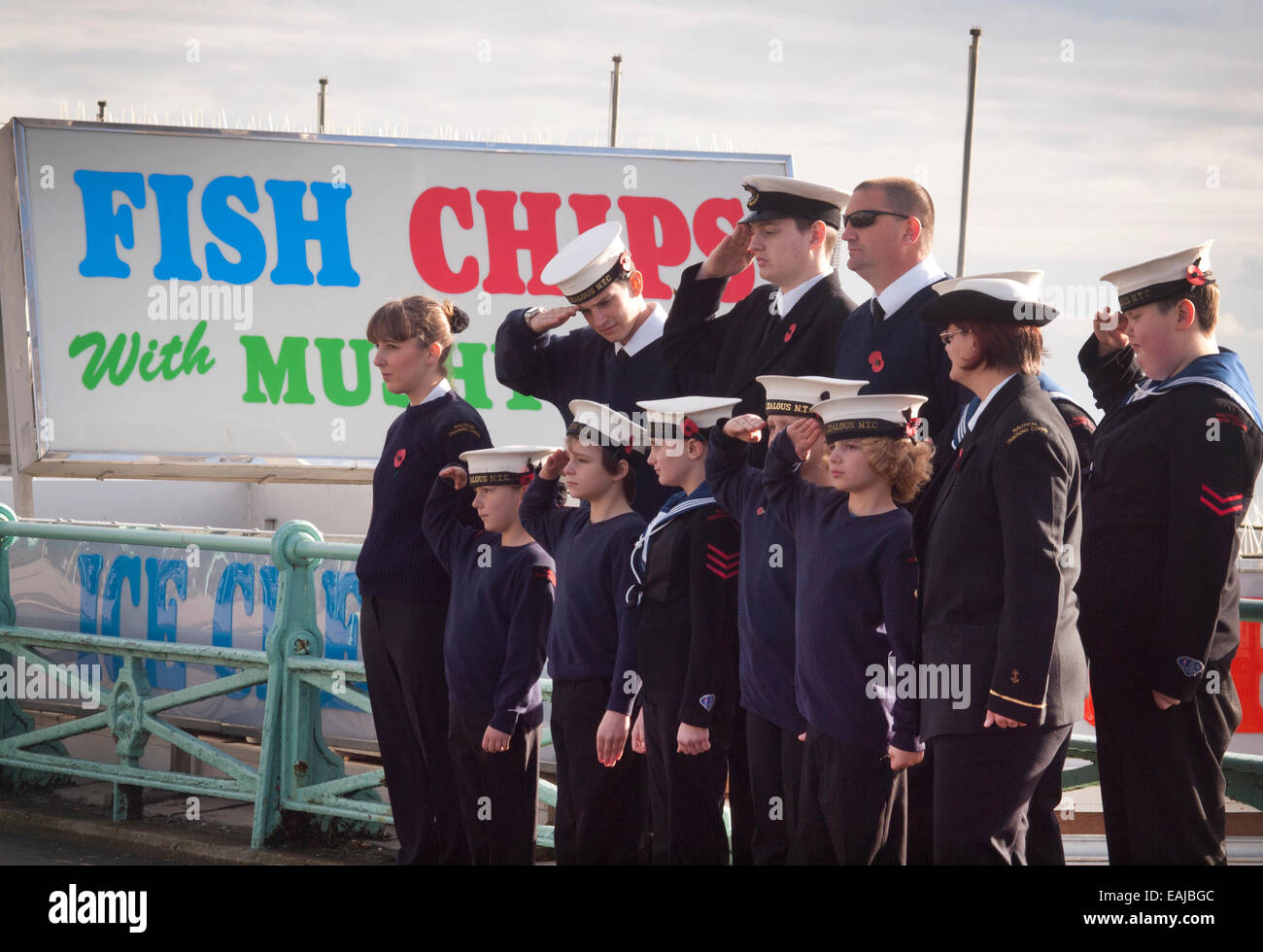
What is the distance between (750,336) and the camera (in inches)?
170

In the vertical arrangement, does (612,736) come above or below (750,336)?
below

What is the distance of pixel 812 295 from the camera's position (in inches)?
163

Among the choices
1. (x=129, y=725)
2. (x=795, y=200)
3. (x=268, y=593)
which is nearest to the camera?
(x=795, y=200)

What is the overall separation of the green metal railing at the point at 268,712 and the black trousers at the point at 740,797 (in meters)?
1.31

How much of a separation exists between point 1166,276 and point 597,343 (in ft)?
5.80

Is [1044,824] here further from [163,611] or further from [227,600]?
[163,611]

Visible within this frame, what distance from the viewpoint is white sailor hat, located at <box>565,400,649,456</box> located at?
4.21 meters

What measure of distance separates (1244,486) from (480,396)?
7255mm

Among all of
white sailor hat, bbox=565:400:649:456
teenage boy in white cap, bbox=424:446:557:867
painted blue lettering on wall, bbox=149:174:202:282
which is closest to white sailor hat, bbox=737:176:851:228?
white sailor hat, bbox=565:400:649:456

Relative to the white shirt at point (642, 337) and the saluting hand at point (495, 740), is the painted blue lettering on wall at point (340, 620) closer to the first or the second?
the saluting hand at point (495, 740)

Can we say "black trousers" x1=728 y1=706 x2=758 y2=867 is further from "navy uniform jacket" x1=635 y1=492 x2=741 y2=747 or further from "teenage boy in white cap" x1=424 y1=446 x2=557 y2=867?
"teenage boy in white cap" x1=424 y1=446 x2=557 y2=867

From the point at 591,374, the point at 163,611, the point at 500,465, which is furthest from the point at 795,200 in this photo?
the point at 163,611

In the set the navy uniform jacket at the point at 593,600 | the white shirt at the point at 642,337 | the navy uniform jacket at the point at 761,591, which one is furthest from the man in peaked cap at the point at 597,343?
the navy uniform jacket at the point at 761,591
